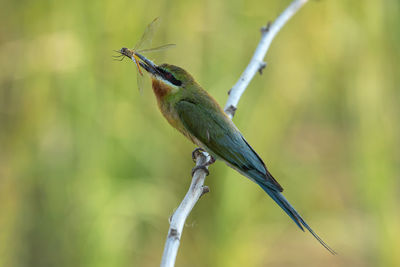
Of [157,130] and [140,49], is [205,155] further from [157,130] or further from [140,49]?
[157,130]

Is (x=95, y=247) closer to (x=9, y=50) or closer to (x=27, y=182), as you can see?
(x=27, y=182)

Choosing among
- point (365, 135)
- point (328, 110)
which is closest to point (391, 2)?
point (365, 135)

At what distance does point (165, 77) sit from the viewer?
10.1ft

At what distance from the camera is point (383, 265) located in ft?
12.8

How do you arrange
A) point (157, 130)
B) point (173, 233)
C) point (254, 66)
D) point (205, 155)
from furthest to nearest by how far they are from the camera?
point (157, 130)
point (205, 155)
point (254, 66)
point (173, 233)

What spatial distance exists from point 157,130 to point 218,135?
1.17 metres

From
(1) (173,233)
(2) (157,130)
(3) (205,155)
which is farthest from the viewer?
(2) (157,130)

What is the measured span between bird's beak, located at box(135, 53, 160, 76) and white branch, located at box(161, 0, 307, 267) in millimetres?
407

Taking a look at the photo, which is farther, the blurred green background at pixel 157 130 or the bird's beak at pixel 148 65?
the blurred green background at pixel 157 130

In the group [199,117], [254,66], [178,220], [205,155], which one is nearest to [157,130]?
[205,155]

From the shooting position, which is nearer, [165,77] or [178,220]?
[178,220]

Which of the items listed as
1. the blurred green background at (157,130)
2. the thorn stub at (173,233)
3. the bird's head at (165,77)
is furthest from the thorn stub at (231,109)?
the thorn stub at (173,233)

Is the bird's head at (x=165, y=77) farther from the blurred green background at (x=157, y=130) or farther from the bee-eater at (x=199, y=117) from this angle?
the blurred green background at (x=157, y=130)

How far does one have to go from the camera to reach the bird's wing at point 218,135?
2.95m
